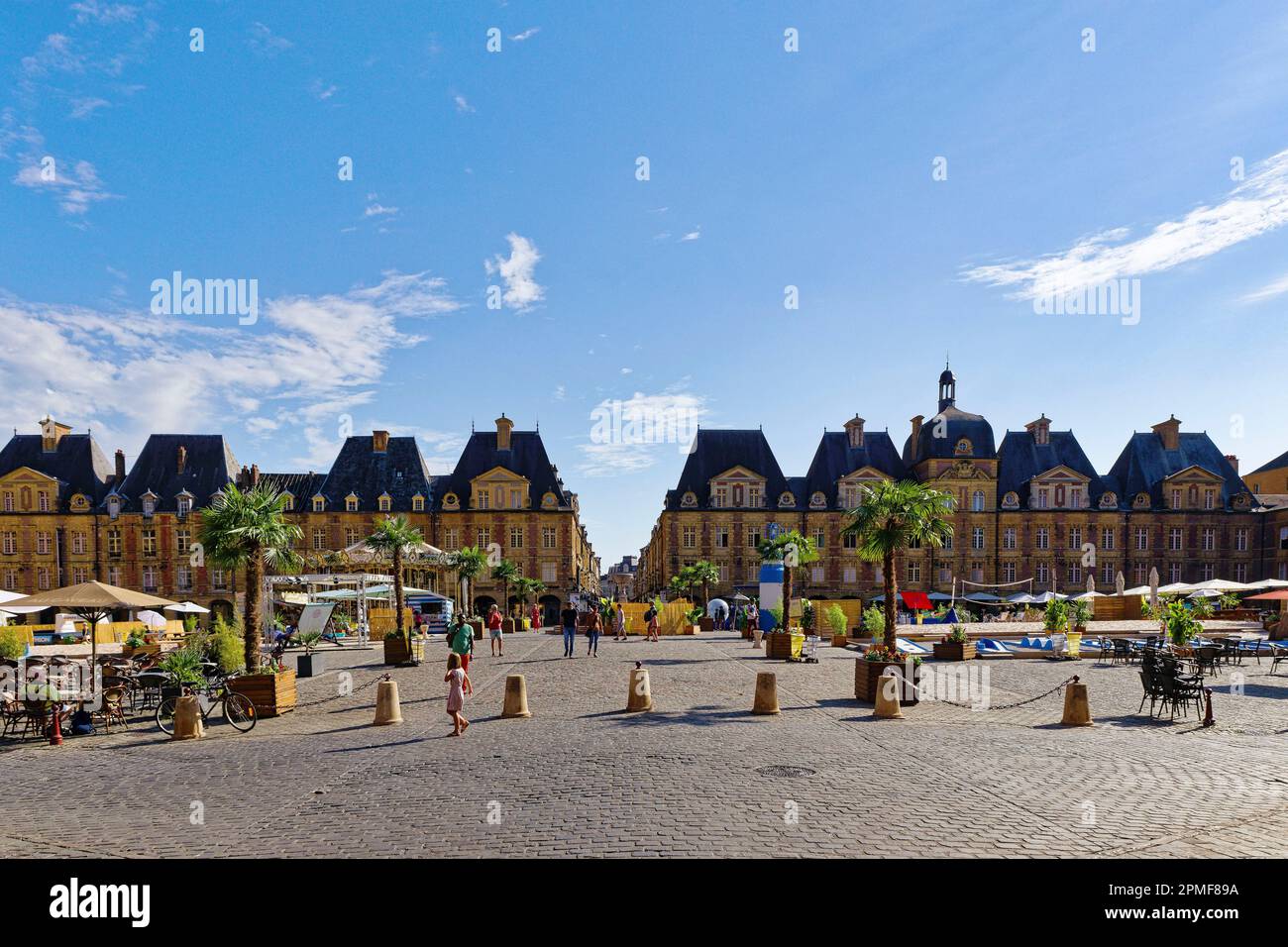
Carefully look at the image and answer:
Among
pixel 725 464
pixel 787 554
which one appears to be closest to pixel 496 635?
pixel 787 554

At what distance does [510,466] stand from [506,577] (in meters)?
10.2

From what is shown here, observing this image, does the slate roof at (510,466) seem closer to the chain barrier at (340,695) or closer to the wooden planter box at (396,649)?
the wooden planter box at (396,649)

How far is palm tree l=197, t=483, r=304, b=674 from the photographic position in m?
14.7

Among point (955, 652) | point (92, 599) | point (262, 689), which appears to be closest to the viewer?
point (262, 689)

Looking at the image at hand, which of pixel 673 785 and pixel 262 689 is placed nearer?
pixel 673 785

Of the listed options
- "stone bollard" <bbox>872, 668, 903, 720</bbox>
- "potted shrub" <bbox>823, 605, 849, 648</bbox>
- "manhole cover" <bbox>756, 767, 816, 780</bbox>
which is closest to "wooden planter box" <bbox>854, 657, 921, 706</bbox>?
"stone bollard" <bbox>872, 668, 903, 720</bbox>

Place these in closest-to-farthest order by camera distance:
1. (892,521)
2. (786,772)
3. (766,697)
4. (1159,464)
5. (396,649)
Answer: (786,772) → (766,697) → (892,521) → (396,649) → (1159,464)

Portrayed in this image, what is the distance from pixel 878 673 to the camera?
48.9 ft

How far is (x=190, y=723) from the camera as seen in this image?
12.6 metres

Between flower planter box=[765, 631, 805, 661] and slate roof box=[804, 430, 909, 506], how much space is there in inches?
1402

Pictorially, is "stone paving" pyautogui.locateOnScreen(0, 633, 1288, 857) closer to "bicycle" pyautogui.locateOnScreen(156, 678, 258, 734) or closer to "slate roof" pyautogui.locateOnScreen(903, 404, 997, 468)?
"bicycle" pyautogui.locateOnScreen(156, 678, 258, 734)

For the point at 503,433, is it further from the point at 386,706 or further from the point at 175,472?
the point at 386,706

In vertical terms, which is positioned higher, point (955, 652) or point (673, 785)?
point (673, 785)

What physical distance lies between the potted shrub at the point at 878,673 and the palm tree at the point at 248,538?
11.7 m
